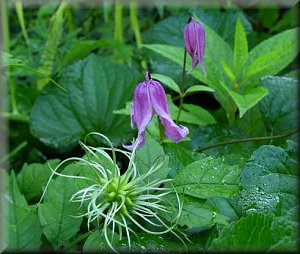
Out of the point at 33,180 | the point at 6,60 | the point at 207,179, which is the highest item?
the point at 6,60

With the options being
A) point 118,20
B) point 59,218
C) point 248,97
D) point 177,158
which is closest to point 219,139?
point 248,97

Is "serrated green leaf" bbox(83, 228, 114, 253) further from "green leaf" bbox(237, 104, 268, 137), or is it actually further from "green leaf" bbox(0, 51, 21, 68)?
"green leaf" bbox(237, 104, 268, 137)

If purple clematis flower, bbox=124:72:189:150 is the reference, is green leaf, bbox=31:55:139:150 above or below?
below

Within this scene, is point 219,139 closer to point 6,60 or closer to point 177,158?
point 177,158

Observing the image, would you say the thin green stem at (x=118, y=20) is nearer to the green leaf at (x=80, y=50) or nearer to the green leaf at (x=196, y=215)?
the green leaf at (x=80, y=50)

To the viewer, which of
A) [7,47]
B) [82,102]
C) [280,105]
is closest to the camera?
[280,105]

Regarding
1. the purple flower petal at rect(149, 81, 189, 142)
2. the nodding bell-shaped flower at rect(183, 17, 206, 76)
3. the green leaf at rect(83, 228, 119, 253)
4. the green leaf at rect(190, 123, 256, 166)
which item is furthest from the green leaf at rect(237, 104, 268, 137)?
the green leaf at rect(83, 228, 119, 253)

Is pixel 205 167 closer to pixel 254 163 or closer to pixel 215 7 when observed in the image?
pixel 254 163
